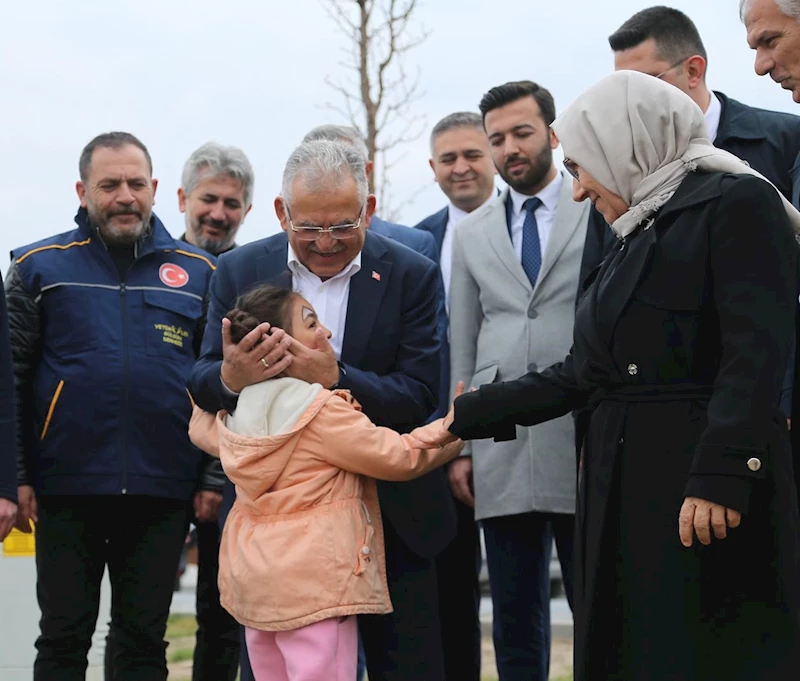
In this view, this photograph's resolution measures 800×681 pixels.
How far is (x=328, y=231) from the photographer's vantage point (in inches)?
148

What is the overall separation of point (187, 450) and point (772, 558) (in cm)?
246

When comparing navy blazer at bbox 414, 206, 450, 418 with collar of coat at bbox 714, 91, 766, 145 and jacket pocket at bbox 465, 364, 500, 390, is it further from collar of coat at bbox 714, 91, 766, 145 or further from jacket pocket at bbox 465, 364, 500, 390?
collar of coat at bbox 714, 91, 766, 145

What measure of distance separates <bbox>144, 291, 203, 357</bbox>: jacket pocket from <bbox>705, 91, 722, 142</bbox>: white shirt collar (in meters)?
2.04

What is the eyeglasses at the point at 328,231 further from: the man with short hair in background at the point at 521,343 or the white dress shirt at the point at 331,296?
the man with short hair in background at the point at 521,343

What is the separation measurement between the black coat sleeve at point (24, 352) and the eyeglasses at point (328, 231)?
1361 millimetres

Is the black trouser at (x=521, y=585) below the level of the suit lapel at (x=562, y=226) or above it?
below

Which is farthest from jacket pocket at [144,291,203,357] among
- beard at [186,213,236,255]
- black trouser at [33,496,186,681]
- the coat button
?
the coat button

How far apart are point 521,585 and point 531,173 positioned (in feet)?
5.14

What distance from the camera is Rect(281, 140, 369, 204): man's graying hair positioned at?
3.74 meters

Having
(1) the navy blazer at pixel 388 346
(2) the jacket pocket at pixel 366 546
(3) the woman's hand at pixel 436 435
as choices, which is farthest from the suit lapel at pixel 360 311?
(2) the jacket pocket at pixel 366 546

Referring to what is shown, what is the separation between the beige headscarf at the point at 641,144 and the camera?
3080 mm

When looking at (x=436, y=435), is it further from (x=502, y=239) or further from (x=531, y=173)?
(x=531, y=173)

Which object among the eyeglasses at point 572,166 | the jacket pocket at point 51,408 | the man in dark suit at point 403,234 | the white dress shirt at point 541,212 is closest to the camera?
the eyeglasses at point 572,166

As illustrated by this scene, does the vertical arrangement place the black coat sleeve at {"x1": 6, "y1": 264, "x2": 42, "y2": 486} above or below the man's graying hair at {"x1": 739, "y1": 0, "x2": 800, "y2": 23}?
below
